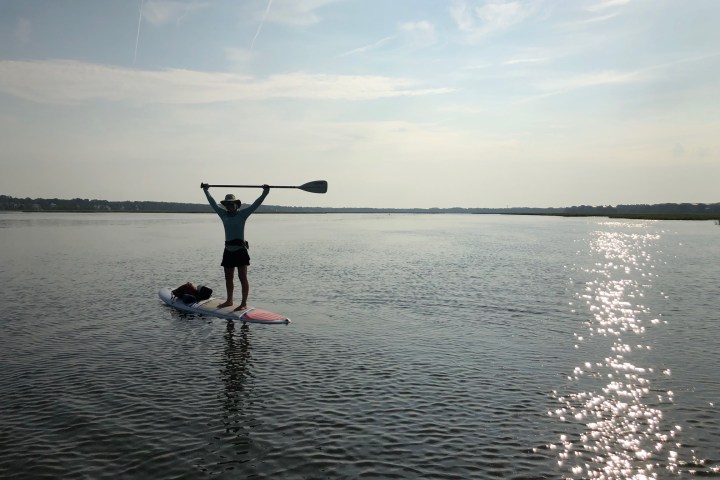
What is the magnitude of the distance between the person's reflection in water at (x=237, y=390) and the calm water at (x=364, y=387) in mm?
43

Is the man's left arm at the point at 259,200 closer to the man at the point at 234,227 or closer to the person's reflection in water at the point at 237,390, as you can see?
the man at the point at 234,227

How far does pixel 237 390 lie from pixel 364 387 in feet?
7.93

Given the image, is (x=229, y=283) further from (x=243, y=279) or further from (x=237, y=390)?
(x=237, y=390)

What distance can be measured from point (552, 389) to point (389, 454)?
4.36 meters

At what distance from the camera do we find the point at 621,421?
26.8ft

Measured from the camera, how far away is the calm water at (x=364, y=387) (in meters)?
6.77

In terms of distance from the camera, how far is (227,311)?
627 inches

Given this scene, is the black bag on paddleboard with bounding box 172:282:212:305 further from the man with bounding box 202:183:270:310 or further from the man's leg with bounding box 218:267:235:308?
the man with bounding box 202:183:270:310

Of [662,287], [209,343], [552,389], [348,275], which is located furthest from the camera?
[348,275]

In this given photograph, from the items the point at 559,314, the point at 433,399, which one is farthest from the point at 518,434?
the point at 559,314

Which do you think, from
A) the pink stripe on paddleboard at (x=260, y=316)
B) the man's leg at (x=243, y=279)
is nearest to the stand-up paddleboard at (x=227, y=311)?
the pink stripe on paddleboard at (x=260, y=316)

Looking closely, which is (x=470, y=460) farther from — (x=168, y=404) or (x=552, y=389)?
(x=168, y=404)

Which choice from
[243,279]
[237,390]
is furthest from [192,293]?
[237,390]

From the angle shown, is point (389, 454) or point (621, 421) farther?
point (621, 421)
